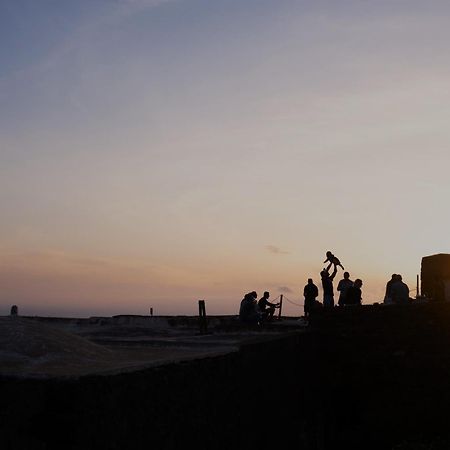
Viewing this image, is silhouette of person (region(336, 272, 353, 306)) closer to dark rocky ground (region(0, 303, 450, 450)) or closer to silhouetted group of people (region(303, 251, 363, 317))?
silhouetted group of people (region(303, 251, 363, 317))

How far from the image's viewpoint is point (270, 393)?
7379 mm

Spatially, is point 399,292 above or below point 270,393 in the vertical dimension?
above

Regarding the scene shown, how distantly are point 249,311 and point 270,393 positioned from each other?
399cm

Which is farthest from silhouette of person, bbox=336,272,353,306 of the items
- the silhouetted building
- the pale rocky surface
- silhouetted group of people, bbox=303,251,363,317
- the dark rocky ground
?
the silhouetted building

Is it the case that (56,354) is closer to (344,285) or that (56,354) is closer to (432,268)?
(344,285)

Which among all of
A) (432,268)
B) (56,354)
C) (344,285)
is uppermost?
(432,268)

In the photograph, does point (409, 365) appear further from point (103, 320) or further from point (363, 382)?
point (103, 320)

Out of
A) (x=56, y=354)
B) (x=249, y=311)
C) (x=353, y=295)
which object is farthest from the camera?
(x=353, y=295)

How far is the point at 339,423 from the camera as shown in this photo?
10094 mm

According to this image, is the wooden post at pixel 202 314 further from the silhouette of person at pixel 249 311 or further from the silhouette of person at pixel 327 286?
the silhouette of person at pixel 327 286

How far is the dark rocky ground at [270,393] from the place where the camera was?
411cm

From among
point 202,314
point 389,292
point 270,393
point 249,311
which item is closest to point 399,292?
point 389,292

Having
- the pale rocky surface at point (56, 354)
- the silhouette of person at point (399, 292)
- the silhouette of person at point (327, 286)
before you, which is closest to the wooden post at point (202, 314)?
the silhouette of person at point (327, 286)

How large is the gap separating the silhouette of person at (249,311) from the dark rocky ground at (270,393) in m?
0.77
